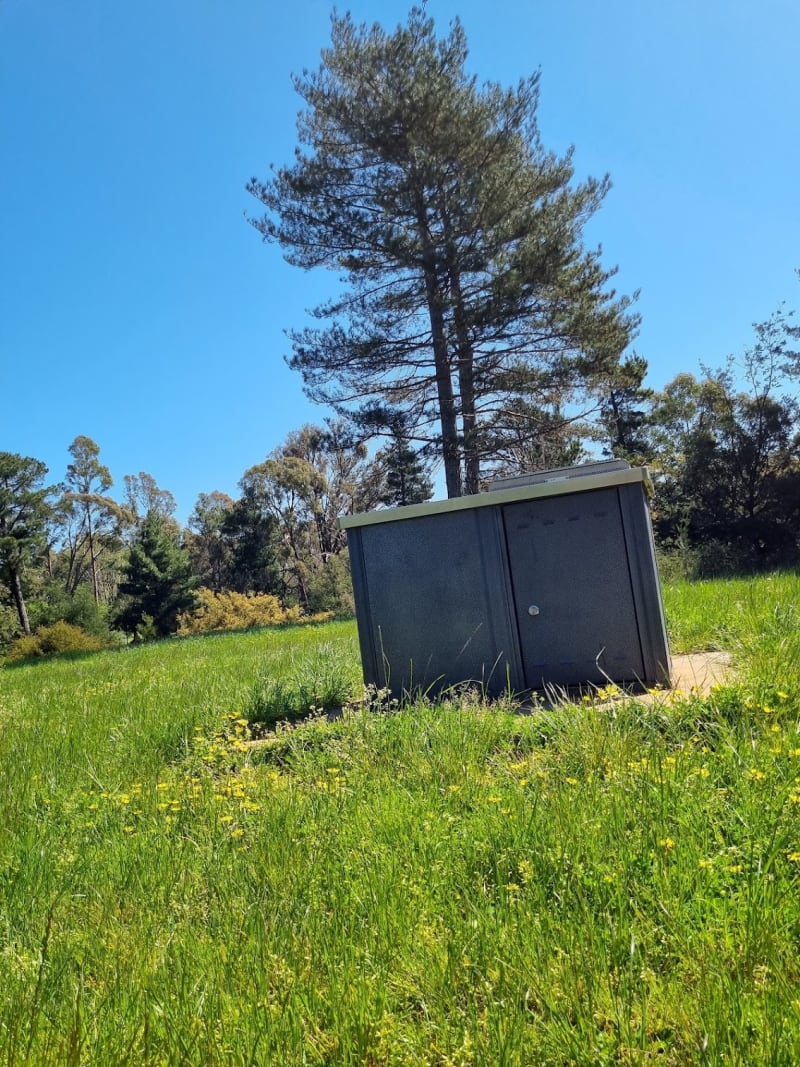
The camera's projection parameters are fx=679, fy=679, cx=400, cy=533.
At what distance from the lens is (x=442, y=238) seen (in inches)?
612

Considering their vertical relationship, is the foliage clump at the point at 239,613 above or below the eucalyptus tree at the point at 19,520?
below

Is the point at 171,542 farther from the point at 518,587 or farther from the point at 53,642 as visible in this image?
the point at 518,587

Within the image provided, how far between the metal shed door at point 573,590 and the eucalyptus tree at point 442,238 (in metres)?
11.2

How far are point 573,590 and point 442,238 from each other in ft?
42.5

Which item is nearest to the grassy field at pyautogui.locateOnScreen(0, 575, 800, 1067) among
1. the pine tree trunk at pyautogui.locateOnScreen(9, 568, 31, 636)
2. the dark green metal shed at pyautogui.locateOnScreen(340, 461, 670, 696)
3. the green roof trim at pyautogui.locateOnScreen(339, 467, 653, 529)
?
the dark green metal shed at pyautogui.locateOnScreen(340, 461, 670, 696)

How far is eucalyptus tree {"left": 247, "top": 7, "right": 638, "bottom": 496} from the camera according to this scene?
49.4 feet

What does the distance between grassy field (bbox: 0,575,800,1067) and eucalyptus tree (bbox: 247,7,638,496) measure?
42.7 feet

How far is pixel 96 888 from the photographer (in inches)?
93.8

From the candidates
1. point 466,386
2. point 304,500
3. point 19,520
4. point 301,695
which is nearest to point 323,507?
point 304,500

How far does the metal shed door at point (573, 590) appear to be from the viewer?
4613 mm

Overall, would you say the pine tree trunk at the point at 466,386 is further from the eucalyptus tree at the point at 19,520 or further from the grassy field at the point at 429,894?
the eucalyptus tree at the point at 19,520

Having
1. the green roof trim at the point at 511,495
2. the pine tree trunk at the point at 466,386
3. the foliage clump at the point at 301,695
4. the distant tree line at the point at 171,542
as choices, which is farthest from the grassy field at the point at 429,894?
the distant tree line at the point at 171,542

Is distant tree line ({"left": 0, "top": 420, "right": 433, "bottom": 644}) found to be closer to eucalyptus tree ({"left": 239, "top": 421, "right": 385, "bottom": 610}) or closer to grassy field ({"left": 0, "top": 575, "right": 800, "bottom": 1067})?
eucalyptus tree ({"left": 239, "top": 421, "right": 385, "bottom": 610})

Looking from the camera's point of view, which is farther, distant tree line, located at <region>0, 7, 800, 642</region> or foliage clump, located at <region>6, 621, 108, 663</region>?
foliage clump, located at <region>6, 621, 108, 663</region>
